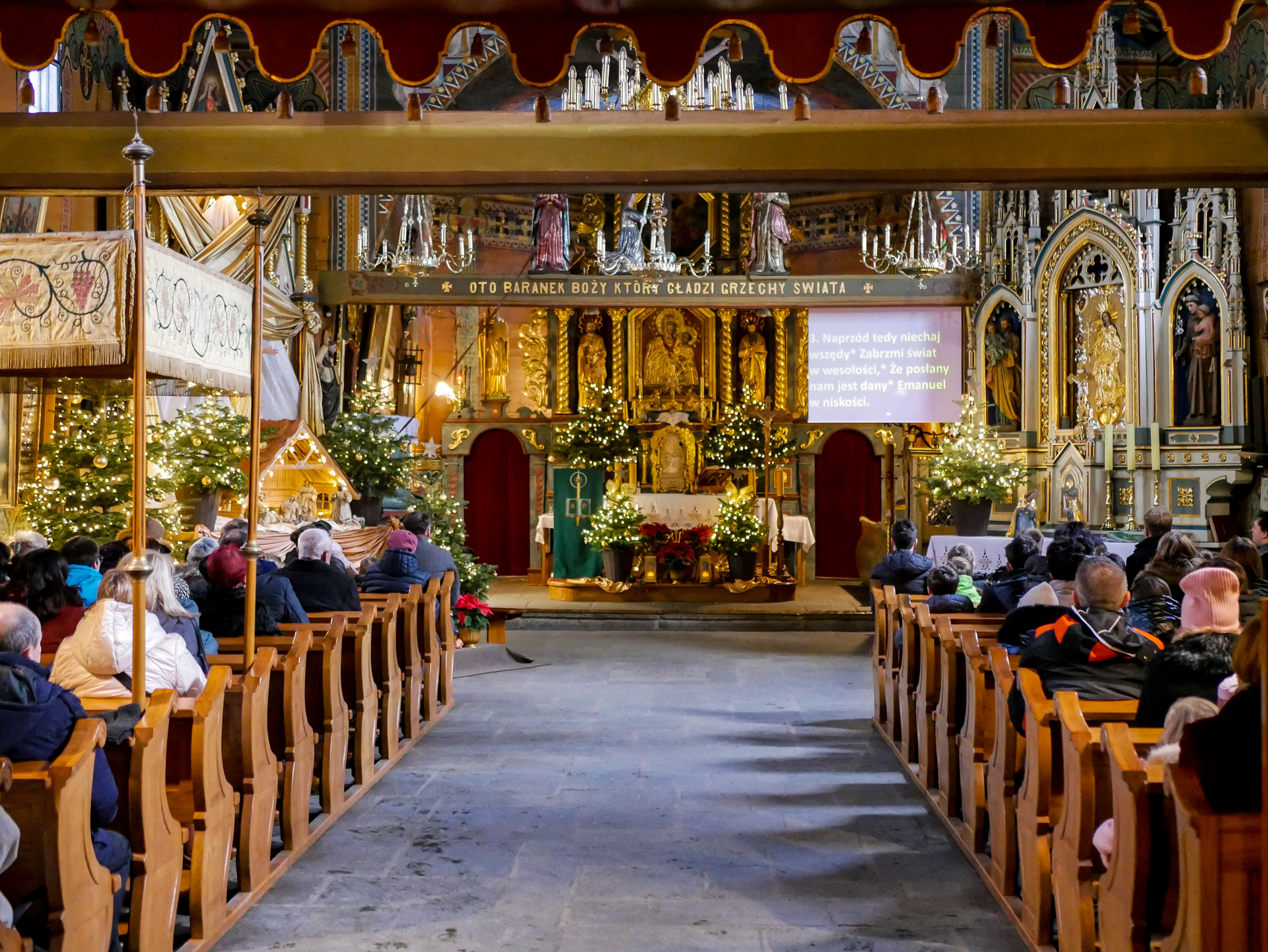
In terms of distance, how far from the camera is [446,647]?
8289 mm

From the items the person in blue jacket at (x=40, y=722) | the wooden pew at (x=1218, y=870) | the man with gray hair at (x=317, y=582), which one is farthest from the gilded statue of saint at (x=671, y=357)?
the wooden pew at (x=1218, y=870)

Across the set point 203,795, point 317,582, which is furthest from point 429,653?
point 203,795

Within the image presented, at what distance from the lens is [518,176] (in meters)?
5.88

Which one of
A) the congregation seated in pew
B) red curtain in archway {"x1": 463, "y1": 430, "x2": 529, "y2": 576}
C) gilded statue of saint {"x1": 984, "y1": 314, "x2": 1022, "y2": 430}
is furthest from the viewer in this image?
red curtain in archway {"x1": 463, "y1": 430, "x2": 529, "y2": 576}

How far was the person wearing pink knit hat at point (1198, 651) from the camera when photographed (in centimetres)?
341

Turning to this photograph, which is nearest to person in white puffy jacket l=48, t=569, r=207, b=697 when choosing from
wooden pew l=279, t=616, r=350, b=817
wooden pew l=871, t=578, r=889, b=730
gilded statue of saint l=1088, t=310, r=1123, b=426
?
wooden pew l=279, t=616, r=350, b=817

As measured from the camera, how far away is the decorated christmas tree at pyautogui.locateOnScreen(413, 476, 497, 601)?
1038 centimetres

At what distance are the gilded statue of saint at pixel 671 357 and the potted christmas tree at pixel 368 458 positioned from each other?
5420 millimetres

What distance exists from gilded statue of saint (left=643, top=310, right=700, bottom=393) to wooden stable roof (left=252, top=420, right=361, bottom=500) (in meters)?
6.68

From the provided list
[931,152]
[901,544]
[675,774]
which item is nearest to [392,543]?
[675,774]

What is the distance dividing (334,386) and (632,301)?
12.2 ft

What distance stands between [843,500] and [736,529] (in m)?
4.40

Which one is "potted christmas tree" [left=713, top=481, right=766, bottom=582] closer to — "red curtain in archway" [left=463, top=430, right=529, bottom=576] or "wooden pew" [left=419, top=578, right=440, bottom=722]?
"red curtain in archway" [left=463, top=430, right=529, bottom=576]

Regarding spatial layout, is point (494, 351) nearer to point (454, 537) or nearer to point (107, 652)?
point (454, 537)
